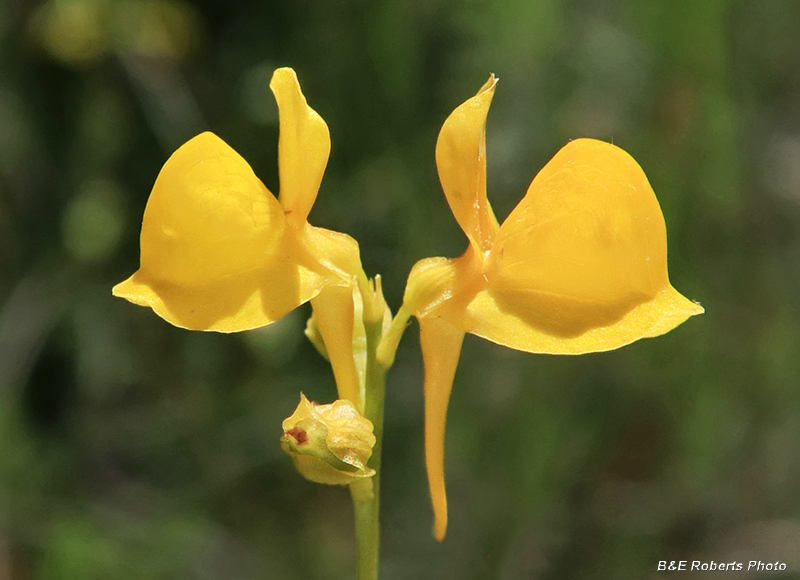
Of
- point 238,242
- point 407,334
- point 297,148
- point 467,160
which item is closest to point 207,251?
point 238,242

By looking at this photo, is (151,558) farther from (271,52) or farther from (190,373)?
(271,52)

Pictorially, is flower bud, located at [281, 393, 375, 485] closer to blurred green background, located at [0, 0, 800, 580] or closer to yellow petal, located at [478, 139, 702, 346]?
yellow petal, located at [478, 139, 702, 346]

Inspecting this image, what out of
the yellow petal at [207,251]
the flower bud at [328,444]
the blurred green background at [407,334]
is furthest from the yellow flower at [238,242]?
the blurred green background at [407,334]

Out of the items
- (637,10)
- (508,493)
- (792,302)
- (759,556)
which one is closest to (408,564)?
(508,493)

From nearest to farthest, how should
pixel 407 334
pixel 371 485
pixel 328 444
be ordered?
pixel 328 444
pixel 371 485
pixel 407 334

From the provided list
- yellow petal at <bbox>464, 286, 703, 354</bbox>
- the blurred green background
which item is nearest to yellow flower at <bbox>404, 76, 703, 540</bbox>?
yellow petal at <bbox>464, 286, 703, 354</bbox>

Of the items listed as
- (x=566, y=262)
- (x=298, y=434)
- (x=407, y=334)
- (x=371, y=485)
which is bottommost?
(x=407, y=334)

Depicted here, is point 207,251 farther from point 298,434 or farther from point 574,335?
point 574,335
